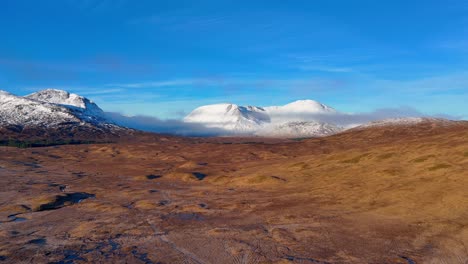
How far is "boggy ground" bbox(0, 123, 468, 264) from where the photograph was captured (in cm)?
4038

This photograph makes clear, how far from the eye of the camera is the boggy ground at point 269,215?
1590 inches

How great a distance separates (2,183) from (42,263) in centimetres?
7612

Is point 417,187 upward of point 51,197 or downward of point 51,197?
upward

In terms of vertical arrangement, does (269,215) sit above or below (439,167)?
below

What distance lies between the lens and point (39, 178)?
382 ft

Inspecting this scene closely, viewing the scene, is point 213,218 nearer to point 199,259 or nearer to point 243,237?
point 243,237

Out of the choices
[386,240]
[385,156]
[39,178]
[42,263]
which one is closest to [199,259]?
[42,263]

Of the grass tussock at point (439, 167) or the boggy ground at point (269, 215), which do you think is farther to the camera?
the grass tussock at point (439, 167)

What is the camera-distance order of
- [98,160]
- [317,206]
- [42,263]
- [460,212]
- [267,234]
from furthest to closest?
[98,160], [317,206], [460,212], [267,234], [42,263]

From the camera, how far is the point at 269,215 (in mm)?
57500

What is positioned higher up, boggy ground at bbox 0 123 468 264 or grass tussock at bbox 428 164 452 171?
grass tussock at bbox 428 164 452 171

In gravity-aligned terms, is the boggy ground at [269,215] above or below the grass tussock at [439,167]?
below

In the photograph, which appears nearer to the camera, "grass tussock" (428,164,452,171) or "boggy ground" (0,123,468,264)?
"boggy ground" (0,123,468,264)

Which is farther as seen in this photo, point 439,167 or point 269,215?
point 439,167
